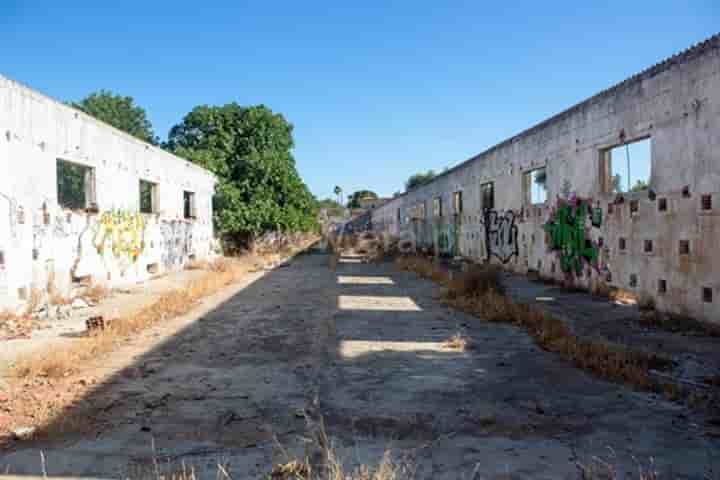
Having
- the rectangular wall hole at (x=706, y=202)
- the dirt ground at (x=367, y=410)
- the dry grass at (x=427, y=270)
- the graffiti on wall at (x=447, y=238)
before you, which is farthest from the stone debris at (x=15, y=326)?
the graffiti on wall at (x=447, y=238)

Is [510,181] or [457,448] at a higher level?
[510,181]

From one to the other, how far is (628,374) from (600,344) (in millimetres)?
1034

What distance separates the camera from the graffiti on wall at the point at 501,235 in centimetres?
1433

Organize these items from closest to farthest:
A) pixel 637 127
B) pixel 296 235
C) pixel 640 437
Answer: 1. pixel 640 437
2. pixel 637 127
3. pixel 296 235

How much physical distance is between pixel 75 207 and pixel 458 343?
838cm

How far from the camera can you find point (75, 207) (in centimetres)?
1076

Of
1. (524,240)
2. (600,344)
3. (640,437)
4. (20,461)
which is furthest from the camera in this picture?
(524,240)

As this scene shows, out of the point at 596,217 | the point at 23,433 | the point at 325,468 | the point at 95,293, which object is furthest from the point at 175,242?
the point at 325,468

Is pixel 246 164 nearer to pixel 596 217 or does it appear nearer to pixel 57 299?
pixel 57 299

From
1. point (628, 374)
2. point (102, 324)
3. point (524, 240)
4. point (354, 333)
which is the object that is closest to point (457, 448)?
point (628, 374)

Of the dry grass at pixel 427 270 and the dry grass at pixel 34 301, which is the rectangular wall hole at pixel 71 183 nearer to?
the dry grass at pixel 427 270

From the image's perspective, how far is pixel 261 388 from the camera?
15.1 ft

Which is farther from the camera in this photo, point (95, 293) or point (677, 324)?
point (95, 293)

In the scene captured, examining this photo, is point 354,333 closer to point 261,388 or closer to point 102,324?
point 261,388
